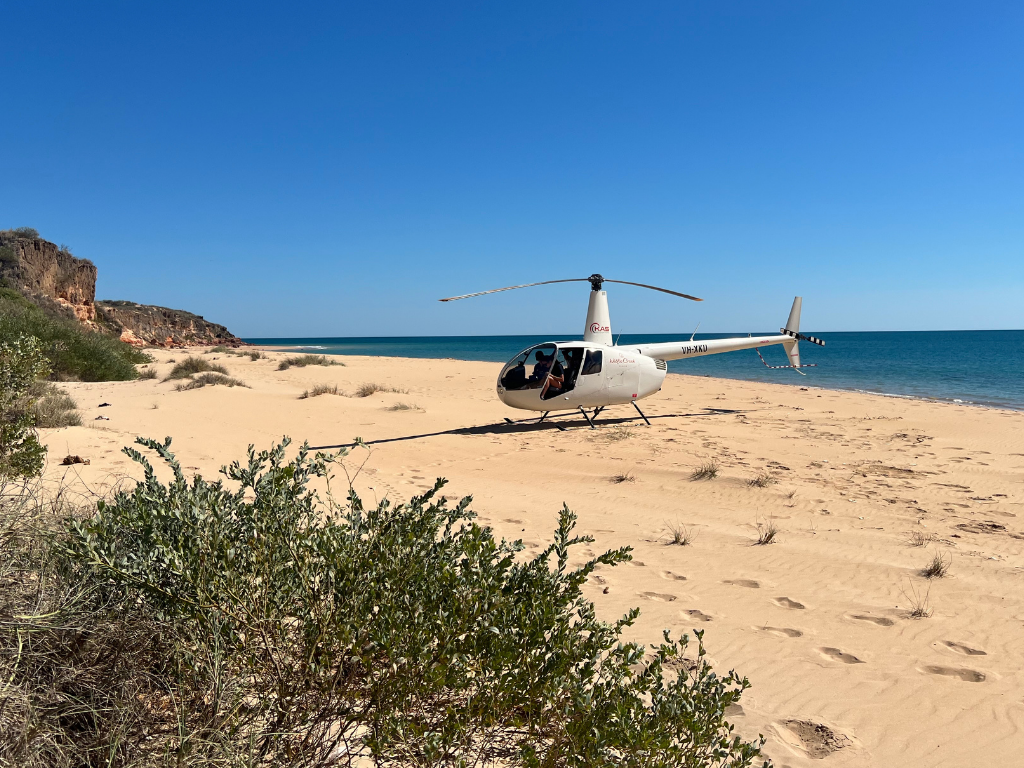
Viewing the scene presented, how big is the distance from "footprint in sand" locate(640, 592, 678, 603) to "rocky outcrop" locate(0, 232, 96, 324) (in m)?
36.6

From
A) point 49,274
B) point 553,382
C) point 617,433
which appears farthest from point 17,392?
point 49,274

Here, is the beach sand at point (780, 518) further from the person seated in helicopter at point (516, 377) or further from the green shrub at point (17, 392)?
the person seated in helicopter at point (516, 377)

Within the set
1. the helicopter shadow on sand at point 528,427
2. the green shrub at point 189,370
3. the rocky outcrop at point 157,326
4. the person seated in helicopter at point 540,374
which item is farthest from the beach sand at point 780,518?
the rocky outcrop at point 157,326

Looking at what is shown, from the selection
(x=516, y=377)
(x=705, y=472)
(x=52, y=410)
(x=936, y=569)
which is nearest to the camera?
(x=936, y=569)

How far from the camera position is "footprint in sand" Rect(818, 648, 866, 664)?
3.97 meters

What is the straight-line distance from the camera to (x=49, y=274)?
3584cm

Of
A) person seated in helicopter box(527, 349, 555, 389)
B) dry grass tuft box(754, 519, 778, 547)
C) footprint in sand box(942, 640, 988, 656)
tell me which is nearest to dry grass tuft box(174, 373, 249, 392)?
person seated in helicopter box(527, 349, 555, 389)

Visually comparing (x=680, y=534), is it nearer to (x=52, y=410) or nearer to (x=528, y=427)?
(x=528, y=427)

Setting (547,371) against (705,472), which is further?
(547,371)

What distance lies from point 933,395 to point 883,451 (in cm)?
1576

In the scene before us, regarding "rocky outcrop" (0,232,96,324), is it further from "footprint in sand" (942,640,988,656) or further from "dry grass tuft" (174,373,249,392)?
"footprint in sand" (942,640,988,656)

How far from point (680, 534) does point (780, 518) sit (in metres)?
1.66

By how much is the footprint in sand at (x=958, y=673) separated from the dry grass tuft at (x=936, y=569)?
70.7 inches

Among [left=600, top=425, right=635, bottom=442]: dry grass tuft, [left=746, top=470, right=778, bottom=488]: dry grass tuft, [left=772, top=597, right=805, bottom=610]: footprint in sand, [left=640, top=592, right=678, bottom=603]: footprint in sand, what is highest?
[left=600, top=425, right=635, bottom=442]: dry grass tuft
